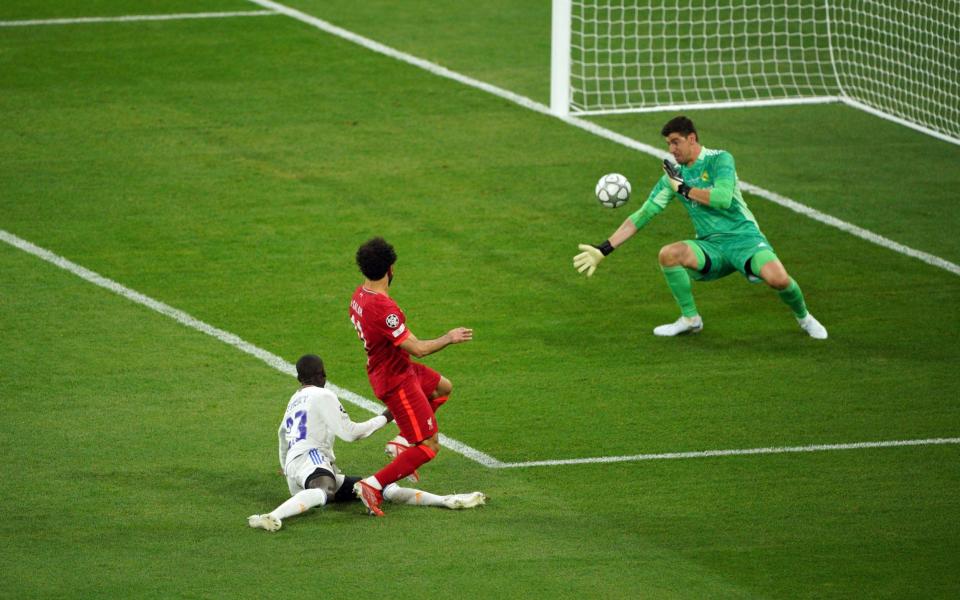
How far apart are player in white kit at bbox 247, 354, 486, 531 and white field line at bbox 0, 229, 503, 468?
83cm

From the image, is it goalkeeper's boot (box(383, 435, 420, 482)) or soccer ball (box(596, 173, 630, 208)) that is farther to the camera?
soccer ball (box(596, 173, 630, 208))

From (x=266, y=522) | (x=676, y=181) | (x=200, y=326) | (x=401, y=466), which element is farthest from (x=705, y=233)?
(x=266, y=522)

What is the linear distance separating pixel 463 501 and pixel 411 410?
610 mm

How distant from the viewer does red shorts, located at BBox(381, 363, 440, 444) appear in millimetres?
8992

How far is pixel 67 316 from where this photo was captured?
40.5 ft

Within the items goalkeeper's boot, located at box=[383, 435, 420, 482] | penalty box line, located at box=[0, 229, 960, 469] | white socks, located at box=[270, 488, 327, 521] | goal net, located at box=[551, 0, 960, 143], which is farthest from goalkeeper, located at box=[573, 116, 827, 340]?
goal net, located at box=[551, 0, 960, 143]

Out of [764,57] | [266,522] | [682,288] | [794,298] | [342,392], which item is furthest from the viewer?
[764,57]

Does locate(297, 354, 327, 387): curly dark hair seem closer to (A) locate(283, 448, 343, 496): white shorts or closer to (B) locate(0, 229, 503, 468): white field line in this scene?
(A) locate(283, 448, 343, 496): white shorts

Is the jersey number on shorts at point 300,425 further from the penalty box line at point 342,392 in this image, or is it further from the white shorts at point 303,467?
the penalty box line at point 342,392

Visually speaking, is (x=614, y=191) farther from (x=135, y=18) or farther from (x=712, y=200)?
(x=135, y=18)

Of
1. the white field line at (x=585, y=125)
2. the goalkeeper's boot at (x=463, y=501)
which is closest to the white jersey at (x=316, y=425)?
the goalkeeper's boot at (x=463, y=501)

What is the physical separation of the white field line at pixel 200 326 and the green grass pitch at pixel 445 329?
112 millimetres

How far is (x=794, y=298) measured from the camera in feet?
39.2

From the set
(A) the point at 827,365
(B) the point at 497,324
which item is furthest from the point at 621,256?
(A) the point at 827,365
